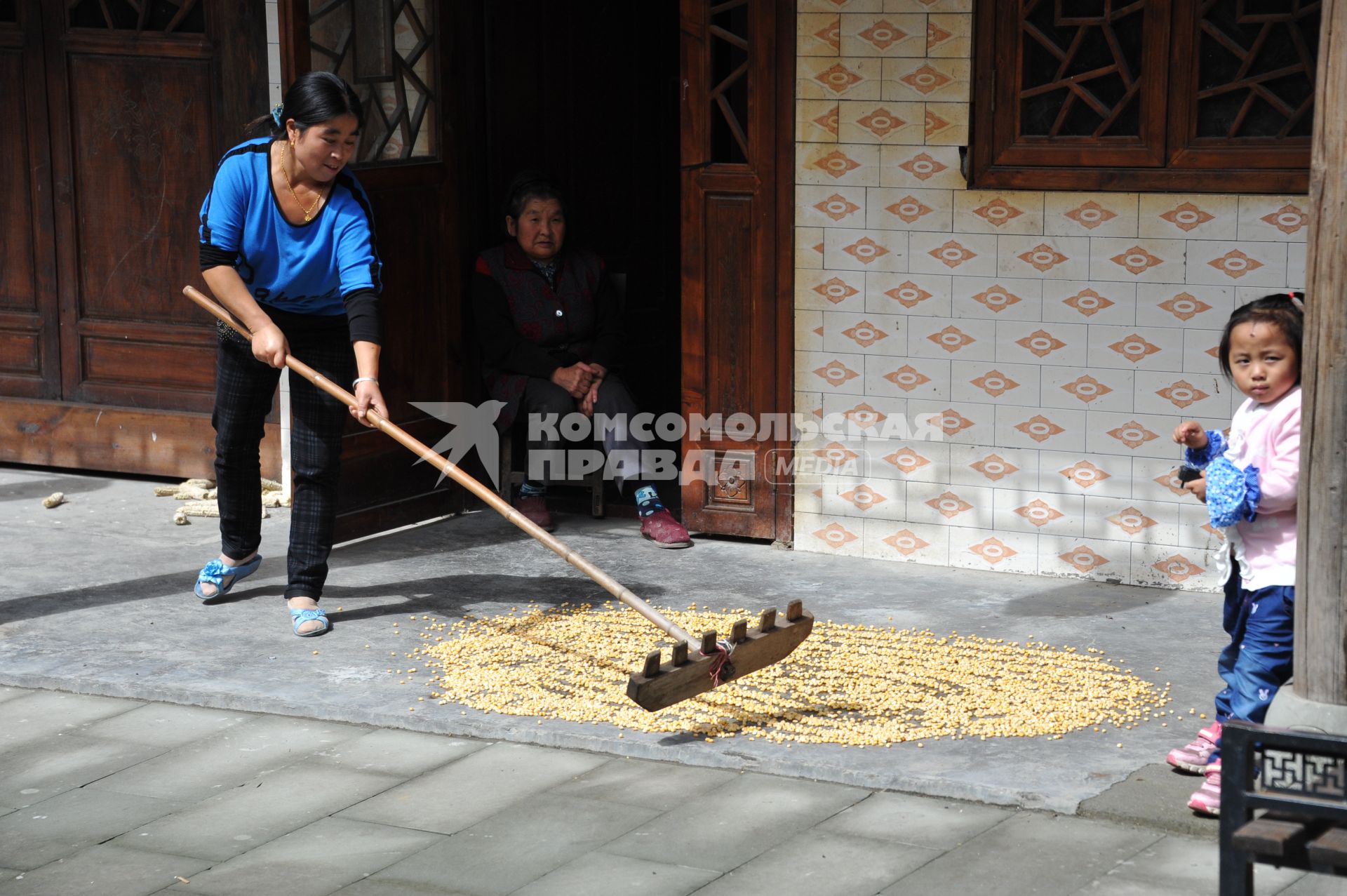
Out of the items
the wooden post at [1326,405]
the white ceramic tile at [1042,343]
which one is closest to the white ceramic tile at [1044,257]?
the white ceramic tile at [1042,343]

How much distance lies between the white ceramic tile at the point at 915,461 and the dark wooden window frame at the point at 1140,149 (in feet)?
3.06

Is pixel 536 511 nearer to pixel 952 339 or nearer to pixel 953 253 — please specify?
pixel 952 339

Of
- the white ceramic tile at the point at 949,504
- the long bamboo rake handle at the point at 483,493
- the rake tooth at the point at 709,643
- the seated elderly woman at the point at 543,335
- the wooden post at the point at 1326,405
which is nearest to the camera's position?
the wooden post at the point at 1326,405

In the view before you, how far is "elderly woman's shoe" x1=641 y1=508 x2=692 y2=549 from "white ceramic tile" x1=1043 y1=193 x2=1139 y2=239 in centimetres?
174

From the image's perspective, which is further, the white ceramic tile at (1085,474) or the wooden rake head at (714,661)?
the white ceramic tile at (1085,474)

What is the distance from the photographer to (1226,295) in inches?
215

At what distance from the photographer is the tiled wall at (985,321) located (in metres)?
5.54

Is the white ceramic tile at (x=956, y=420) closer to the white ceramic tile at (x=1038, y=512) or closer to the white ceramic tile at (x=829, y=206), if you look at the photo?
the white ceramic tile at (x=1038, y=512)

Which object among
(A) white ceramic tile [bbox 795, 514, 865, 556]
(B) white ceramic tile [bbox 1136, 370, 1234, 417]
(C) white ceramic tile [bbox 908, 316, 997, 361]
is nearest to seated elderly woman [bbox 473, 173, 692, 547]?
(A) white ceramic tile [bbox 795, 514, 865, 556]

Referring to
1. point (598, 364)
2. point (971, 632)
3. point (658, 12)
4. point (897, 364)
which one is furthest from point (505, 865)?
point (658, 12)

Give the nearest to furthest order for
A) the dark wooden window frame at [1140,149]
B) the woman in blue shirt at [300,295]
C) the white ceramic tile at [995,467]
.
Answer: the woman in blue shirt at [300,295] < the dark wooden window frame at [1140,149] < the white ceramic tile at [995,467]

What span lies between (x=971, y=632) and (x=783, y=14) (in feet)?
7.36

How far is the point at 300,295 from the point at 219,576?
1032 millimetres

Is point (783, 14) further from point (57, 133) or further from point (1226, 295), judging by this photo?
point (57, 133)
